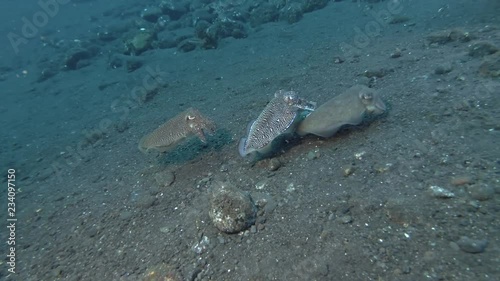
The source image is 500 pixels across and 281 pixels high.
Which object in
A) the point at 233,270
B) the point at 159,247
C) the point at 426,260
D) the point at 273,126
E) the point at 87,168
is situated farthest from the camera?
the point at 87,168

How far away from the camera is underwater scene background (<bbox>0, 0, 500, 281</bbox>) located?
10.8ft

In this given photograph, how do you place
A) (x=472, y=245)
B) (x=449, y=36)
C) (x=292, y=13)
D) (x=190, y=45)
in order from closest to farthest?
(x=472, y=245)
(x=449, y=36)
(x=190, y=45)
(x=292, y=13)

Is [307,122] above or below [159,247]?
above

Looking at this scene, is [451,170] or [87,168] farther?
[87,168]

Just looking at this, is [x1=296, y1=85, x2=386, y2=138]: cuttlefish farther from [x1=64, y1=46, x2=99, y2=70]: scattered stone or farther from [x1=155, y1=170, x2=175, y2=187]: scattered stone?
[x1=64, y1=46, x2=99, y2=70]: scattered stone

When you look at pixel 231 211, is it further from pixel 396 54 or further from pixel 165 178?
pixel 396 54

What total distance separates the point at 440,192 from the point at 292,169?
1.93 m

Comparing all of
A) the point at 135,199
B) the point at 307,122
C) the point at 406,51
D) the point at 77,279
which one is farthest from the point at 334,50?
the point at 77,279

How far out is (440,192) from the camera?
3455mm

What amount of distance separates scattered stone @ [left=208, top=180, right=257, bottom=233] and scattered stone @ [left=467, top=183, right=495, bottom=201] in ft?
7.96

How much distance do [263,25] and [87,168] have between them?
413 inches

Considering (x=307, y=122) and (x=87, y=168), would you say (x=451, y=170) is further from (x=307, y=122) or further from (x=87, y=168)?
(x=87, y=168)

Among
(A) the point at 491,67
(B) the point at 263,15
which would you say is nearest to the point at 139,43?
(B) the point at 263,15

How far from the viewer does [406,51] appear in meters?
7.56
